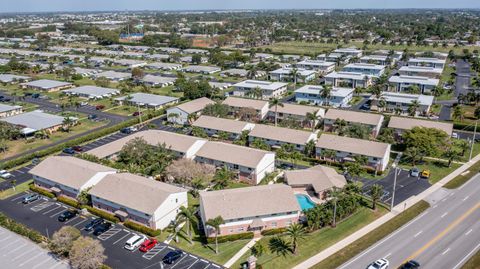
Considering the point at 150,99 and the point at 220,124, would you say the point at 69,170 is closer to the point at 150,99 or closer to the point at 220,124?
the point at 220,124

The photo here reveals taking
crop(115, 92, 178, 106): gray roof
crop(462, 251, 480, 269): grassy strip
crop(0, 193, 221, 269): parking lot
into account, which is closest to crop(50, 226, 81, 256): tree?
crop(0, 193, 221, 269): parking lot

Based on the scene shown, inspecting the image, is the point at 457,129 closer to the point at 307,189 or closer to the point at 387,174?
the point at 387,174

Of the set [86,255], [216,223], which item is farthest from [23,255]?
[216,223]

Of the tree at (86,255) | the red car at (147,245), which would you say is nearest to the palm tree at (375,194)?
the red car at (147,245)

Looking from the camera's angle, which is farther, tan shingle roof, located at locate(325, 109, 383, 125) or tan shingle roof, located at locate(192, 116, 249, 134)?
tan shingle roof, located at locate(325, 109, 383, 125)

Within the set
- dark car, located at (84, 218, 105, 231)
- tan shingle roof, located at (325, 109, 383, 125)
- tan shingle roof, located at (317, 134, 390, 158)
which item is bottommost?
dark car, located at (84, 218, 105, 231)

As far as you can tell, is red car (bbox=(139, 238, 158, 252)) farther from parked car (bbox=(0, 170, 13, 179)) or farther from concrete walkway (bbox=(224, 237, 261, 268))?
parked car (bbox=(0, 170, 13, 179))

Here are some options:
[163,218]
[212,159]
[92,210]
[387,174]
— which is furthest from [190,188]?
[387,174]
